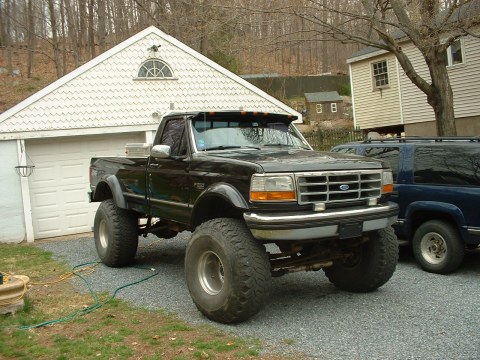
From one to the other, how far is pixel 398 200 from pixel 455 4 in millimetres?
6432

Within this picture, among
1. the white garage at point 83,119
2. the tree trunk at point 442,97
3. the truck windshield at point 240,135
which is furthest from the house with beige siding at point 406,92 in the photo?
the truck windshield at point 240,135

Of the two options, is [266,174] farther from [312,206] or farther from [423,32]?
[423,32]

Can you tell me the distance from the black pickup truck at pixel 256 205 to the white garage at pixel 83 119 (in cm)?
592

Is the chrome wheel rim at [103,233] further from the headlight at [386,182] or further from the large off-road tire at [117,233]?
the headlight at [386,182]

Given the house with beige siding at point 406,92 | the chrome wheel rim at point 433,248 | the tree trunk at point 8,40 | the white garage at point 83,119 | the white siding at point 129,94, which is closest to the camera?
the chrome wheel rim at point 433,248

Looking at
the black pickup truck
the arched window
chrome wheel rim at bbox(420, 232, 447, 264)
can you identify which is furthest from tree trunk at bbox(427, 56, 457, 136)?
the black pickup truck

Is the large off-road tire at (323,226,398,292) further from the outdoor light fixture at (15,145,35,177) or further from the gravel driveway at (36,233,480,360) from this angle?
the outdoor light fixture at (15,145,35,177)

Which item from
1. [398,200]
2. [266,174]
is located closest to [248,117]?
[266,174]

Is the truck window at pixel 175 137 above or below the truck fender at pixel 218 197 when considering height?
above

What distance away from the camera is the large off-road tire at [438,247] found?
7094 millimetres

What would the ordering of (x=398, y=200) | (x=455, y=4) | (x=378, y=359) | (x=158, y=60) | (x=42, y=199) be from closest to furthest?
1. (x=378, y=359)
2. (x=398, y=200)
3. (x=455, y=4)
4. (x=42, y=199)
5. (x=158, y=60)

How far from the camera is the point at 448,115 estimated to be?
12.9 m

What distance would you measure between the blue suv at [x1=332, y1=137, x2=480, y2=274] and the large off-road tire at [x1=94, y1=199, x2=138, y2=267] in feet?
13.0

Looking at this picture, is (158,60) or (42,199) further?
(158,60)
